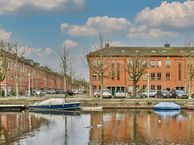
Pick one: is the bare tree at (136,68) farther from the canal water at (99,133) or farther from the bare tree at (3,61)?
the canal water at (99,133)

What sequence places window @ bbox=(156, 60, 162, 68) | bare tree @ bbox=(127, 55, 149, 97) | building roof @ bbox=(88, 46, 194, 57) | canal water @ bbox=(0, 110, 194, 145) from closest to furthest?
canal water @ bbox=(0, 110, 194, 145), bare tree @ bbox=(127, 55, 149, 97), building roof @ bbox=(88, 46, 194, 57), window @ bbox=(156, 60, 162, 68)

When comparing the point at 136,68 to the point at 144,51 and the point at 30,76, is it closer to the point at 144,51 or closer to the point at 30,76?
the point at 144,51

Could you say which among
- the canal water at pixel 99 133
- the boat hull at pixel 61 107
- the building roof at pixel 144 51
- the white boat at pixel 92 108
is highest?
the building roof at pixel 144 51

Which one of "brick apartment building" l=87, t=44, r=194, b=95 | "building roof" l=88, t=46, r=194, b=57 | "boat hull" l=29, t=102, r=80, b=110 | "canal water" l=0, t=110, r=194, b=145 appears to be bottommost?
"canal water" l=0, t=110, r=194, b=145

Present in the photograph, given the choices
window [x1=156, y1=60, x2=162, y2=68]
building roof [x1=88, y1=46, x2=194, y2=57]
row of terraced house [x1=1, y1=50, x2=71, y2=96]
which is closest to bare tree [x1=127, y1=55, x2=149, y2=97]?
building roof [x1=88, y1=46, x2=194, y2=57]

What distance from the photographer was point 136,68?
105 meters

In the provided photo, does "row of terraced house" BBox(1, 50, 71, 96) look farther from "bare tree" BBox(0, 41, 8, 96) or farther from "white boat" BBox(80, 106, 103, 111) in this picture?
"white boat" BBox(80, 106, 103, 111)

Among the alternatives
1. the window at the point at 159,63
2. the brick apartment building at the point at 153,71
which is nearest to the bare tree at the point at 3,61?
the brick apartment building at the point at 153,71

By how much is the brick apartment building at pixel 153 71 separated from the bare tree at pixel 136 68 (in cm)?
625

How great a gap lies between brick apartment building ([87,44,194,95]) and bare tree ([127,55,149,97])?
6247 millimetres

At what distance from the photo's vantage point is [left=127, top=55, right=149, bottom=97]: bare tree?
101 meters

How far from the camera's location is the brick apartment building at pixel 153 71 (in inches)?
4710

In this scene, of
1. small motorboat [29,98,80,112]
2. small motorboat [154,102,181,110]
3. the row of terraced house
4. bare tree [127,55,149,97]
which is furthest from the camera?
the row of terraced house

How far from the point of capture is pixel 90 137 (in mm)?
39375
